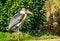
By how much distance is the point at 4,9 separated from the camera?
38.0ft

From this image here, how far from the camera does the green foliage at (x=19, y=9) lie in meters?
11.4

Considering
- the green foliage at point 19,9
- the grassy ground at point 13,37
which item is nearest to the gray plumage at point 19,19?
the grassy ground at point 13,37

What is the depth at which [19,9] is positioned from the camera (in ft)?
37.3

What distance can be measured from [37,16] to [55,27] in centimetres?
186

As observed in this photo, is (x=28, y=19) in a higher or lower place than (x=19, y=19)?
lower

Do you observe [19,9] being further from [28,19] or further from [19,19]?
[19,19]

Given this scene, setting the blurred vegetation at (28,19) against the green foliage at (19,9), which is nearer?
the blurred vegetation at (28,19)

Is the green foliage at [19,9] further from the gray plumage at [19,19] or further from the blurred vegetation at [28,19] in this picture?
the gray plumage at [19,19]

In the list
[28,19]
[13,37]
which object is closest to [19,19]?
[13,37]

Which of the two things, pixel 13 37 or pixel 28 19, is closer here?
pixel 13 37

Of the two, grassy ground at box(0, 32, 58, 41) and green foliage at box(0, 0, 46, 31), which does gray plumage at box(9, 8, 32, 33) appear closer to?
grassy ground at box(0, 32, 58, 41)

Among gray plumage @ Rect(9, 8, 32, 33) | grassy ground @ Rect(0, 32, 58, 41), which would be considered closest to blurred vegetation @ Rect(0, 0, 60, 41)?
grassy ground @ Rect(0, 32, 58, 41)

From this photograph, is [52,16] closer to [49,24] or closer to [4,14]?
[49,24]

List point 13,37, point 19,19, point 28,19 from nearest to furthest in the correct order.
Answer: point 19,19
point 13,37
point 28,19
